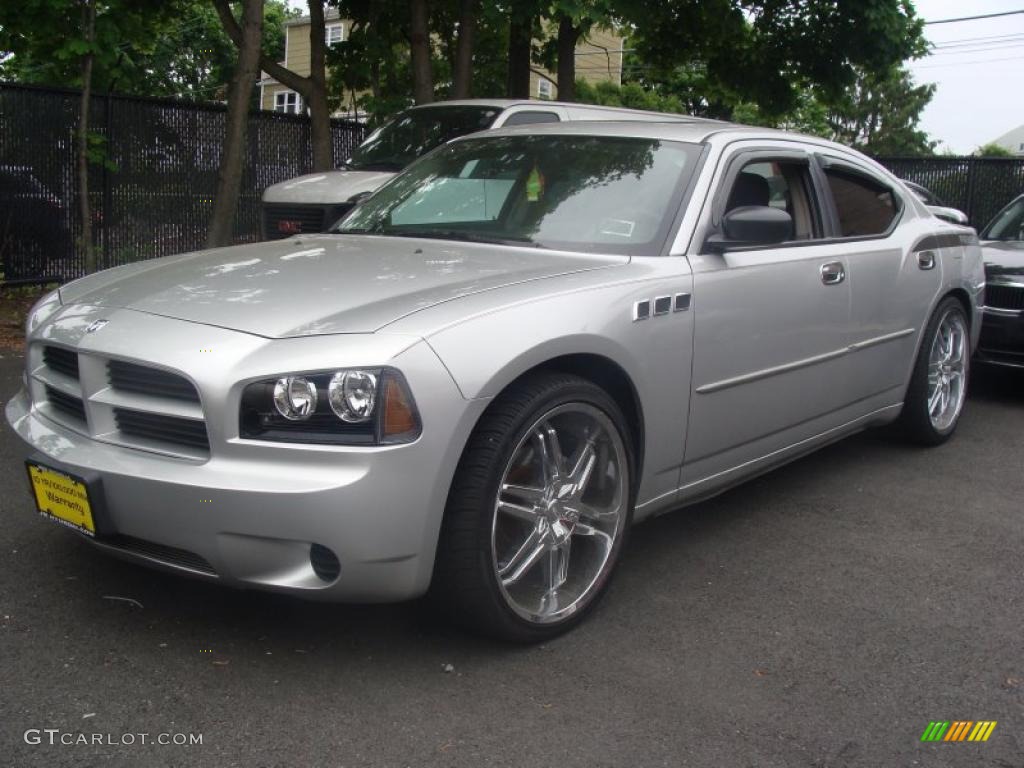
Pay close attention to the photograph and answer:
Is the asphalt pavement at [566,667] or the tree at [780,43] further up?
the tree at [780,43]

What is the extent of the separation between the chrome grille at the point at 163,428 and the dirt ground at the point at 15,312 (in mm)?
5334

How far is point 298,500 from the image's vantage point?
278 centimetres

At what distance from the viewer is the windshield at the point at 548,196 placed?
3994 millimetres

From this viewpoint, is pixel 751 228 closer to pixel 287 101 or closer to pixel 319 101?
pixel 319 101

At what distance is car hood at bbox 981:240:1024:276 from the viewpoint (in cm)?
731

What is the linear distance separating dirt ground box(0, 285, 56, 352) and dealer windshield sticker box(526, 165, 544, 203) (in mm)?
5052

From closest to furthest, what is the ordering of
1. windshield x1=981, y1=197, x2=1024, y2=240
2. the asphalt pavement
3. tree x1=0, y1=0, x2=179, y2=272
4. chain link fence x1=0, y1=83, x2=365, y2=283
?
the asphalt pavement < windshield x1=981, y1=197, x2=1024, y2=240 < tree x1=0, y1=0, x2=179, y2=272 < chain link fence x1=0, y1=83, x2=365, y2=283

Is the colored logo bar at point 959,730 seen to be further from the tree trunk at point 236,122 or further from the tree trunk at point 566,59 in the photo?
the tree trunk at point 566,59

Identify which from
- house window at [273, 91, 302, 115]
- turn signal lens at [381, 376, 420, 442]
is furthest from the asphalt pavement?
house window at [273, 91, 302, 115]

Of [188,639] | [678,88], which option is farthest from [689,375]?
[678,88]

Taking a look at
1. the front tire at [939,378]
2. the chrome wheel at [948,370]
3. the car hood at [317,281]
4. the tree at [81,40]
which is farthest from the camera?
the tree at [81,40]

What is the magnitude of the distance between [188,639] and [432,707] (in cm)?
81

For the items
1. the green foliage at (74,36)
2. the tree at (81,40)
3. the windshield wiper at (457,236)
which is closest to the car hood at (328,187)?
the tree at (81,40)

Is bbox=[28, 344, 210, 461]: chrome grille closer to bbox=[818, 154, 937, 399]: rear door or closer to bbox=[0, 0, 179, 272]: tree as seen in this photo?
bbox=[818, 154, 937, 399]: rear door
